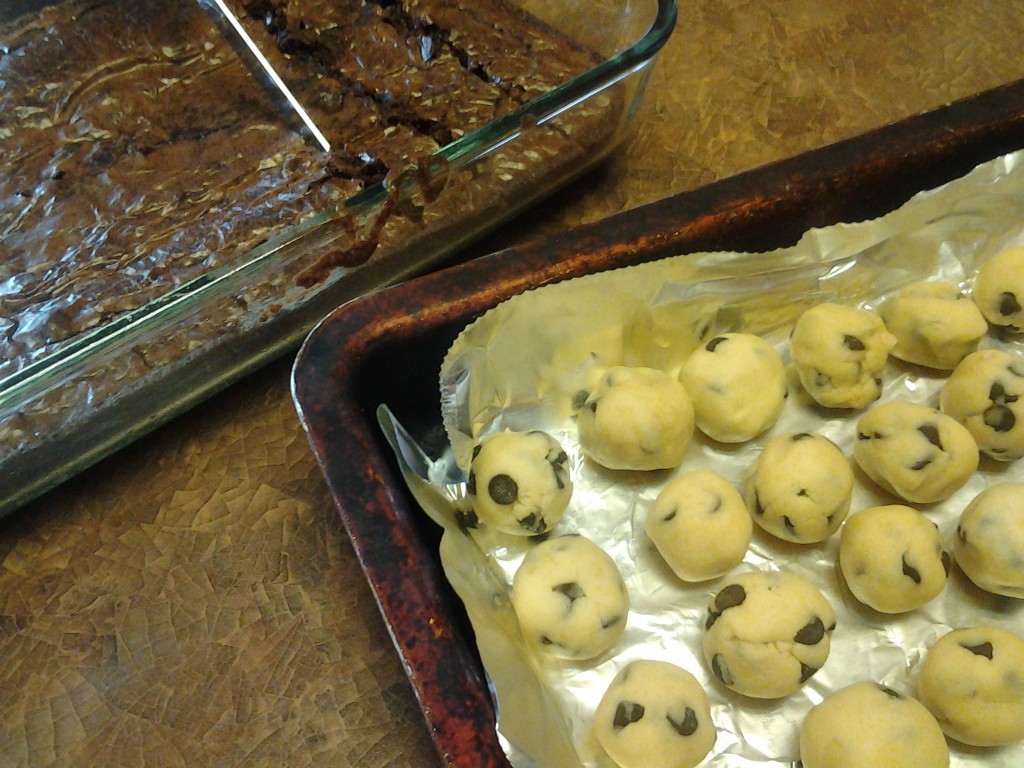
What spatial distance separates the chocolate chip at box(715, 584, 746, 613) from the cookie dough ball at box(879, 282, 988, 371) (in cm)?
30

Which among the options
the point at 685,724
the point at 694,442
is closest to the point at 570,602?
the point at 685,724

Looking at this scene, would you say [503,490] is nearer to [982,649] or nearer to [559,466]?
[559,466]

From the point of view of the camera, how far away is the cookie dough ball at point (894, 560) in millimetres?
653

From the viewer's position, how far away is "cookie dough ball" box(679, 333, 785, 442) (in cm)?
73

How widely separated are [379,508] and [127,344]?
0.93 feet

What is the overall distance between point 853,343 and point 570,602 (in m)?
0.33

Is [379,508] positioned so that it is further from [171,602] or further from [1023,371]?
[1023,371]

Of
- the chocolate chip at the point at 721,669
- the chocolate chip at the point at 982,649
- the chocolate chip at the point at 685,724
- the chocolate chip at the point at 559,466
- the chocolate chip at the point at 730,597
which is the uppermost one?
the chocolate chip at the point at 559,466

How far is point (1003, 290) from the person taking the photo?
78 cm

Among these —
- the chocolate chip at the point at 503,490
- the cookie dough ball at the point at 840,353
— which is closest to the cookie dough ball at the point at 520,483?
the chocolate chip at the point at 503,490

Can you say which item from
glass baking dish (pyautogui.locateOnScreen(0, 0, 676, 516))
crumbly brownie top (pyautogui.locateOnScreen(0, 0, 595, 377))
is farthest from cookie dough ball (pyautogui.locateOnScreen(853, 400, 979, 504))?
crumbly brownie top (pyautogui.locateOnScreen(0, 0, 595, 377))

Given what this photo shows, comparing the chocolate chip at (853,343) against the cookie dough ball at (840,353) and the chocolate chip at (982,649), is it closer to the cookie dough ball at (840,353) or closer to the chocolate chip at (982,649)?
the cookie dough ball at (840,353)

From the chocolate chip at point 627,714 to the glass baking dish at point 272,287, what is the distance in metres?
0.46

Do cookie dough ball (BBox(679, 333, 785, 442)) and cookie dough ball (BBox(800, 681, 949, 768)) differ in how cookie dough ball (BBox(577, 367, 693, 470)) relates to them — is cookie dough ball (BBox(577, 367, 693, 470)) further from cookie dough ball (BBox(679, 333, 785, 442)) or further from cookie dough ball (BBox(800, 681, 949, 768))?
cookie dough ball (BBox(800, 681, 949, 768))
